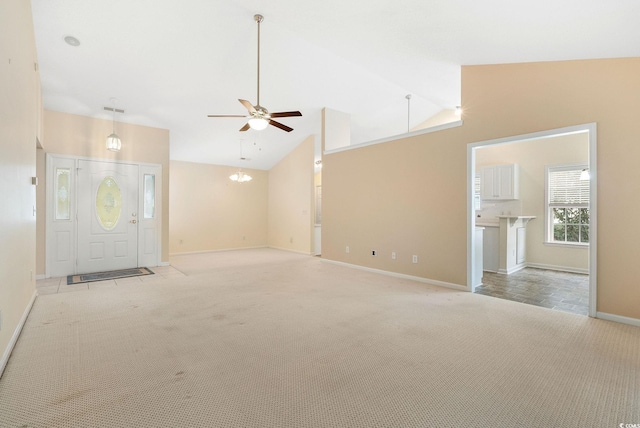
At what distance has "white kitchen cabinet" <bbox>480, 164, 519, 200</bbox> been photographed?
6.33 metres

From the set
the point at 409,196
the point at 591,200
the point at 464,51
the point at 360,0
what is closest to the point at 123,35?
the point at 360,0

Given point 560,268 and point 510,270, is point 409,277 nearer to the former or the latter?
point 510,270

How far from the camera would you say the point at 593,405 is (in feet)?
5.75

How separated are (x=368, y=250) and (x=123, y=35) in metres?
5.16

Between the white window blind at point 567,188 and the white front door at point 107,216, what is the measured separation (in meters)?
8.74

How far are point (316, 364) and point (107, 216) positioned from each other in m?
5.57

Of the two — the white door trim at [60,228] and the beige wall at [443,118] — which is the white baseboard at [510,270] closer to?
the beige wall at [443,118]

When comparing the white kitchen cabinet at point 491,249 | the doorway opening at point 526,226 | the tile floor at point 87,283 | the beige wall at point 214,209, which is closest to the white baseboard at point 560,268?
the doorway opening at point 526,226

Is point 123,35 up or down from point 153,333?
up

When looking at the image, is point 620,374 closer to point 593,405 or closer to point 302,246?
point 593,405

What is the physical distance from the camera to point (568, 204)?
232 inches

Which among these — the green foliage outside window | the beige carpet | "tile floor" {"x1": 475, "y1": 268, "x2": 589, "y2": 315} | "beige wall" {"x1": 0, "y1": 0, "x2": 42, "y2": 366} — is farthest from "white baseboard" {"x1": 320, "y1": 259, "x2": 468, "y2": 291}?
"beige wall" {"x1": 0, "y1": 0, "x2": 42, "y2": 366}

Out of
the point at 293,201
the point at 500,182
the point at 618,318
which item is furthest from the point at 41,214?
the point at 500,182

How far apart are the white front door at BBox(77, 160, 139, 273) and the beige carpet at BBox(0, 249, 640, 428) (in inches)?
69.0
